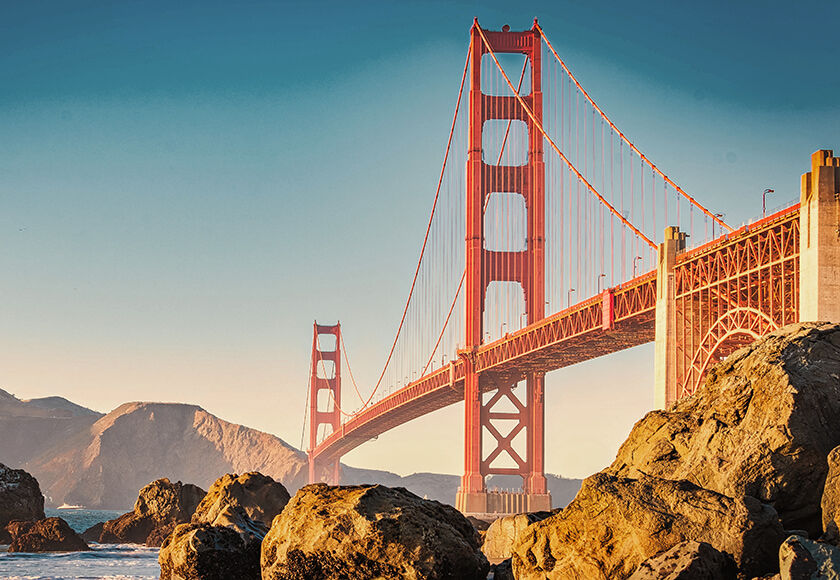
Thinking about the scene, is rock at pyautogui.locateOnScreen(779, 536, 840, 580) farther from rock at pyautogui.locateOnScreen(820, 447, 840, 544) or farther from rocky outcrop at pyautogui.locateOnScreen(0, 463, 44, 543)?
rocky outcrop at pyautogui.locateOnScreen(0, 463, 44, 543)

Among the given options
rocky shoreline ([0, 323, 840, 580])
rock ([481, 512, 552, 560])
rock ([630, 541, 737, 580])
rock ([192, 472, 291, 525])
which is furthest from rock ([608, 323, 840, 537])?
rock ([192, 472, 291, 525])

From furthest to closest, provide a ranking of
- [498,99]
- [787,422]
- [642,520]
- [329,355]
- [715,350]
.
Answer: [329,355], [498,99], [715,350], [787,422], [642,520]

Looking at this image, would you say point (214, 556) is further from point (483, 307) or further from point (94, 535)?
point (483, 307)

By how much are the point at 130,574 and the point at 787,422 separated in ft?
56.4

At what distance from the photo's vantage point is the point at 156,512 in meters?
37.1

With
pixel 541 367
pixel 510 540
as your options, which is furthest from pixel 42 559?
pixel 541 367

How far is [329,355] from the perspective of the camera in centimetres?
11569

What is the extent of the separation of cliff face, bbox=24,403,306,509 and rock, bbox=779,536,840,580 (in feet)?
483

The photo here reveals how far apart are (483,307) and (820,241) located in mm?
29391

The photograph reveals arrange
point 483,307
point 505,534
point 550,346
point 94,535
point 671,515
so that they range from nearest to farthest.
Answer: point 671,515 → point 505,534 → point 94,535 → point 550,346 → point 483,307

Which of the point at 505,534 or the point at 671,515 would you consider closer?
the point at 671,515

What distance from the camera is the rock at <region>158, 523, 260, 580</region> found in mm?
17125

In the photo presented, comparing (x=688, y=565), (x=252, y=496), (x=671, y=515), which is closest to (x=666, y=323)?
(x=252, y=496)

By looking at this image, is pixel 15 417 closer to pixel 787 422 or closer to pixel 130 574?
pixel 130 574
